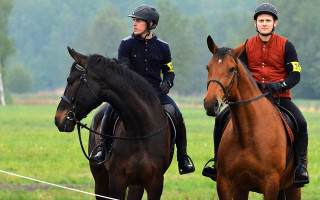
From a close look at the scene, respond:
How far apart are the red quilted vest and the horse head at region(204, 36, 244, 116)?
132 centimetres

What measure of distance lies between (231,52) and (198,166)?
439 inches

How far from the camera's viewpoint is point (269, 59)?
9.75 meters

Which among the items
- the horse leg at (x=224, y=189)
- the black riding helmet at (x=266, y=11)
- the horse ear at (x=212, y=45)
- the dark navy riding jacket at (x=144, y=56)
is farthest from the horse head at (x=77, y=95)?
the black riding helmet at (x=266, y=11)

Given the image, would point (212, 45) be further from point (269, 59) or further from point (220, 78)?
point (269, 59)

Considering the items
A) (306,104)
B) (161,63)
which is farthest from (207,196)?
(306,104)

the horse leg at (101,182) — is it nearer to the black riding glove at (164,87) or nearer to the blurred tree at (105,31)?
the black riding glove at (164,87)

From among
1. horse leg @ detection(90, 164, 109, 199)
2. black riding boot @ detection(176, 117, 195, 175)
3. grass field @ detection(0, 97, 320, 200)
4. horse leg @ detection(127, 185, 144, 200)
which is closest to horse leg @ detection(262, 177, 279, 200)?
black riding boot @ detection(176, 117, 195, 175)

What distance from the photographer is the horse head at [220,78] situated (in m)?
7.95

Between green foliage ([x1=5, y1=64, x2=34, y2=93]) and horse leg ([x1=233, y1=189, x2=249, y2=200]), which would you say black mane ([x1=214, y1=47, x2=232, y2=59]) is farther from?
green foliage ([x1=5, y1=64, x2=34, y2=93])

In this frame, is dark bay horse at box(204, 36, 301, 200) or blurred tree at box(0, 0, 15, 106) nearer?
dark bay horse at box(204, 36, 301, 200)

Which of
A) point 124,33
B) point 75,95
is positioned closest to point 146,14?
point 75,95

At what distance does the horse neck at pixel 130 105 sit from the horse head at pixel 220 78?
1.40m

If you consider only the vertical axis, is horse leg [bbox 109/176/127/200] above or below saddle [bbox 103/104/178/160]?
below

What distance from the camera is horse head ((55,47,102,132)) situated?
29.4 feet
